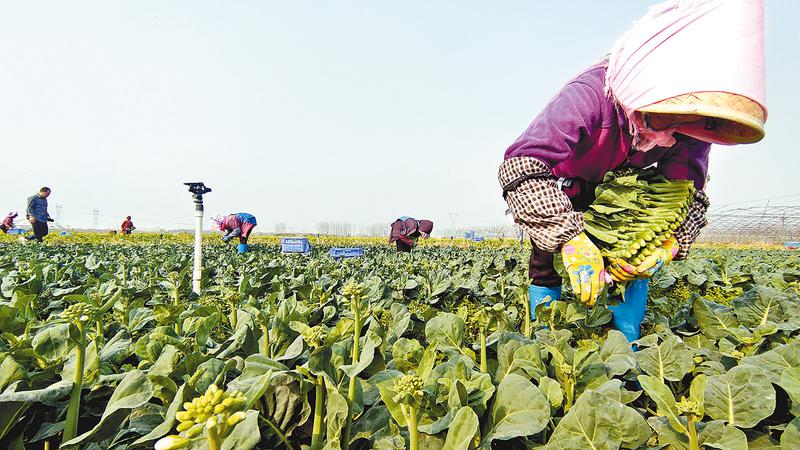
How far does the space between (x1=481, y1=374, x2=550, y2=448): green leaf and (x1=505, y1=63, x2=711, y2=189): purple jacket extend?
4.11 ft

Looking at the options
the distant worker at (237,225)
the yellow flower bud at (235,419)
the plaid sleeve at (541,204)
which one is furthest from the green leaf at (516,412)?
the distant worker at (237,225)

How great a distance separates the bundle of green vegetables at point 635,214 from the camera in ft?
6.47

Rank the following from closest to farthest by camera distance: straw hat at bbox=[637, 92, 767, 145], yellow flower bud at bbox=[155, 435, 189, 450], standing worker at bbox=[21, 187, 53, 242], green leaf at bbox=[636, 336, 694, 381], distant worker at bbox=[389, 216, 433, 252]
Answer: yellow flower bud at bbox=[155, 435, 189, 450], green leaf at bbox=[636, 336, 694, 381], straw hat at bbox=[637, 92, 767, 145], standing worker at bbox=[21, 187, 53, 242], distant worker at bbox=[389, 216, 433, 252]

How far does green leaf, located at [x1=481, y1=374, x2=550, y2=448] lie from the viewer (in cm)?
83

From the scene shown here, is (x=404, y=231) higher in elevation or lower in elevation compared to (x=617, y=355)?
higher

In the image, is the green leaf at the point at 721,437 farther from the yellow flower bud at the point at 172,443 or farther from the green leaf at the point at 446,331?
the yellow flower bud at the point at 172,443

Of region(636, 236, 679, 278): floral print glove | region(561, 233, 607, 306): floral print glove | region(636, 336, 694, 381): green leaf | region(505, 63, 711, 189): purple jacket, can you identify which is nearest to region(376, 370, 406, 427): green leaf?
region(636, 336, 694, 381): green leaf

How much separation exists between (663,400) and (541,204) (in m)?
1.07

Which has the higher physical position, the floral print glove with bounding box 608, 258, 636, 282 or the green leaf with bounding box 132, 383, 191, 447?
the floral print glove with bounding box 608, 258, 636, 282

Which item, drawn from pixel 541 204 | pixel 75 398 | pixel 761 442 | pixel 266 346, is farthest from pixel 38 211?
pixel 761 442

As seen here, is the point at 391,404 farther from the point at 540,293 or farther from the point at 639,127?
the point at 540,293

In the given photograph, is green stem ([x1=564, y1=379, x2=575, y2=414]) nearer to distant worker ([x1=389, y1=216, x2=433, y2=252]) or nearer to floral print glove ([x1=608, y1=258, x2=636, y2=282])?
floral print glove ([x1=608, y1=258, x2=636, y2=282])

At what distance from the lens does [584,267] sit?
6.01ft

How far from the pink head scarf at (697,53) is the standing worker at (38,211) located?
12.9 meters
